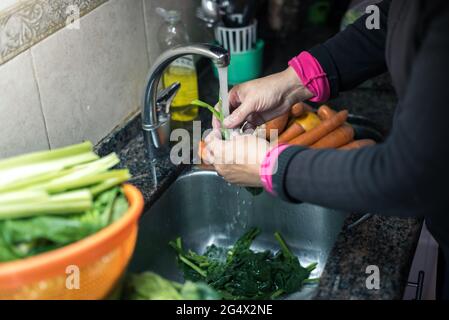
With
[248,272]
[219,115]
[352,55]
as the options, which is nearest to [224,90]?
[219,115]

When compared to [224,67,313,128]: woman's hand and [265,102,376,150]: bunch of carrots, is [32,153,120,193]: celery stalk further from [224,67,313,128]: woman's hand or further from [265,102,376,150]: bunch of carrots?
[265,102,376,150]: bunch of carrots

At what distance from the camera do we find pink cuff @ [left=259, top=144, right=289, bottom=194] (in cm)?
100

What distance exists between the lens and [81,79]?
1.33 meters

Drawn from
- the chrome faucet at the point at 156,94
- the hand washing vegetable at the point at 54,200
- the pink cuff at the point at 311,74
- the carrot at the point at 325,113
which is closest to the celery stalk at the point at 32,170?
the hand washing vegetable at the point at 54,200

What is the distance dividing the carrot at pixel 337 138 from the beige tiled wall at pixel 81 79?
0.50m

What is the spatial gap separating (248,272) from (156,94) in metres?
0.45

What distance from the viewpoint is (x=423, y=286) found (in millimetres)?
1556

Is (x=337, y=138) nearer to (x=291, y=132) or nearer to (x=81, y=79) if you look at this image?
(x=291, y=132)

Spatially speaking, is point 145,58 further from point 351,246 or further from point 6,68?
point 351,246

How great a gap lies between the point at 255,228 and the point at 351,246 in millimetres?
364

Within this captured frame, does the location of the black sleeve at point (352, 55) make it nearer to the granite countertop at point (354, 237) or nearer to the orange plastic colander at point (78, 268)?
the granite countertop at point (354, 237)

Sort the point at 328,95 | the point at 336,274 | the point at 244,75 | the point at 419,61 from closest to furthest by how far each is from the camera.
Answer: the point at 419,61 → the point at 336,274 → the point at 328,95 → the point at 244,75
